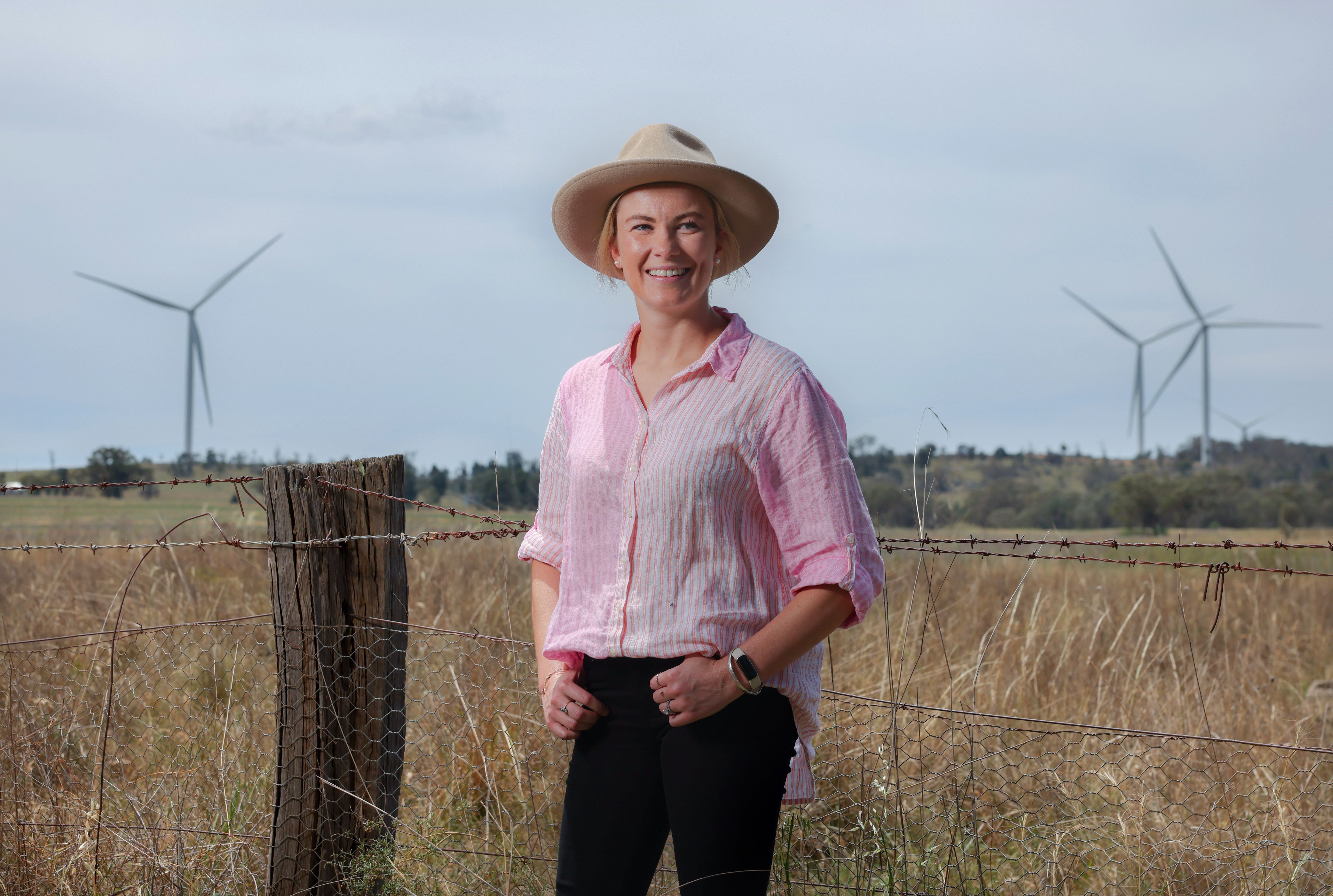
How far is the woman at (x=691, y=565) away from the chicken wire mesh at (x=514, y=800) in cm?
97

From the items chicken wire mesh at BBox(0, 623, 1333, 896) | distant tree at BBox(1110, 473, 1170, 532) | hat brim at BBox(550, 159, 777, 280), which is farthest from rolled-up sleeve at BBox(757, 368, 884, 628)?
distant tree at BBox(1110, 473, 1170, 532)

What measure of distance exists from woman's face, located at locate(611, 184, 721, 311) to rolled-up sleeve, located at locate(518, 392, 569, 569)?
41 cm

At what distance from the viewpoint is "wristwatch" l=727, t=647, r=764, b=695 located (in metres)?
2.09

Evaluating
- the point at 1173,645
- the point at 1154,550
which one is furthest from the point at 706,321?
the point at 1154,550

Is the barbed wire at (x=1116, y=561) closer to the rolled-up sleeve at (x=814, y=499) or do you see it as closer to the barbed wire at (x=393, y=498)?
the rolled-up sleeve at (x=814, y=499)

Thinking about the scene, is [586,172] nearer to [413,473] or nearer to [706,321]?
[706,321]

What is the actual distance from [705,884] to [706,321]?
3.98 ft

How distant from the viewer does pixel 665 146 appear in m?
2.34

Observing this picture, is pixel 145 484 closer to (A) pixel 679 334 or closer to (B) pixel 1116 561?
(A) pixel 679 334

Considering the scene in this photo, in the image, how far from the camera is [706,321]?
2318 millimetres

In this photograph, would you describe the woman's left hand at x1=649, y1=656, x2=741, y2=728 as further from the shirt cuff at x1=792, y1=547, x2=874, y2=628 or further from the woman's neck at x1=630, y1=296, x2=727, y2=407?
the woman's neck at x1=630, y1=296, x2=727, y2=407

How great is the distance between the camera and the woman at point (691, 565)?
2125 mm

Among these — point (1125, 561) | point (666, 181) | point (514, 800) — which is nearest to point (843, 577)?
point (666, 181)

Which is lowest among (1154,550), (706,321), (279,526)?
(1154,550)
